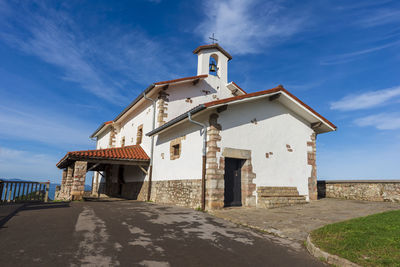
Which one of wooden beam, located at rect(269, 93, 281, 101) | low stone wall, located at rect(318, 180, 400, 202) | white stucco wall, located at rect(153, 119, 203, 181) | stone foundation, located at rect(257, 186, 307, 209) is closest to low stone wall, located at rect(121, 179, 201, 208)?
white stucco wall, located at rect(153, 119, 203, 181)

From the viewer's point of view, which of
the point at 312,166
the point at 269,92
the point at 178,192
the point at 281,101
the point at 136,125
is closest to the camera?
the point at 269,92

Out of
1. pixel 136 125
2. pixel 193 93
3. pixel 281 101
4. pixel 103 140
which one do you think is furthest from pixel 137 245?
pixel 103 140

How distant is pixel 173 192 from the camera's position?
1123 cm

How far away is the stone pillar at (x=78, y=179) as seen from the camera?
38.6 feet

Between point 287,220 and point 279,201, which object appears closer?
point 287,220

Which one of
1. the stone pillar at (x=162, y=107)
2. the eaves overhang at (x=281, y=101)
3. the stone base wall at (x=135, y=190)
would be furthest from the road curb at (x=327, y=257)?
the stone base wall at (x=135, y=190)

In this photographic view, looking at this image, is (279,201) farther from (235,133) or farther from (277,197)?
(235,133)

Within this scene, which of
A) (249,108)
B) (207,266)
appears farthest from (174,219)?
(249,108)

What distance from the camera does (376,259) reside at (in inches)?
148

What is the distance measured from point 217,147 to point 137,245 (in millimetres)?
5355

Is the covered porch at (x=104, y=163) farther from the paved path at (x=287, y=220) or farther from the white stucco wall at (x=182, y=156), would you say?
the paved path at (x=287, y=220)

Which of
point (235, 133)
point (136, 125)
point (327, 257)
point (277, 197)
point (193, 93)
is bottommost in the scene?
point (327, 257)

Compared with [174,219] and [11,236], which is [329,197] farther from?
[11,236]

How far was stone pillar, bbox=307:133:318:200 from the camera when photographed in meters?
11.7
